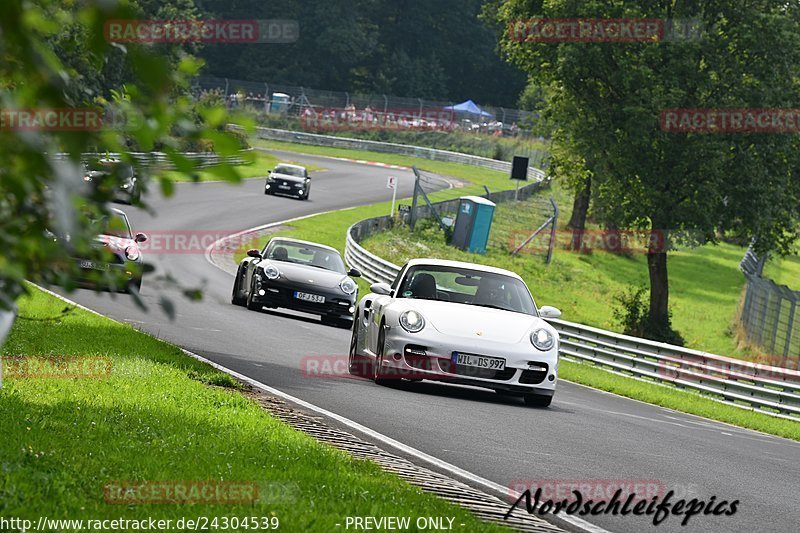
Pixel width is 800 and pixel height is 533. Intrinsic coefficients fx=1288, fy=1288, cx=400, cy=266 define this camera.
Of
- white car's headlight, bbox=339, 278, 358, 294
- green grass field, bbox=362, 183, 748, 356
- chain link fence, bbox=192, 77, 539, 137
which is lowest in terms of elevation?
green grass field, bbox=362, 183, 748, 356

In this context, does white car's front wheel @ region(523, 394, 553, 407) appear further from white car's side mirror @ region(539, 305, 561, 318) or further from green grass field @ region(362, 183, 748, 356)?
green grass field @ region(362, 183, 748, 356)

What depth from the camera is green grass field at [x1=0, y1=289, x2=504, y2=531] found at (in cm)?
582

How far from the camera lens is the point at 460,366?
12.7 meters

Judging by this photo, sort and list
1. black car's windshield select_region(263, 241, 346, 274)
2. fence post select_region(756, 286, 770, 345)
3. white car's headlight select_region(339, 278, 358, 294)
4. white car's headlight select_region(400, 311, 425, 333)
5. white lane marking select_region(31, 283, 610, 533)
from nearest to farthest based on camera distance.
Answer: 1. white lane marking select_region(31, 283, 610, 533)
2. white car's headlight select_region(400, 311, 425, 333)
3. white car's headlight select_region(339, 278, 358, 294)
4. black car's windshield select_region(263, 241, 346, 274)
5. fence post select_region(756, 286, 770, 345)

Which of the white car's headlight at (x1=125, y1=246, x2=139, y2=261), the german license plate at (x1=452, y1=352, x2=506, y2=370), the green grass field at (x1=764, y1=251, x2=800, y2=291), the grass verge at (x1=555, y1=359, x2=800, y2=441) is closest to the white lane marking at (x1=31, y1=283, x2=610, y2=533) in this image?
the german license plate at (x1=452, y1=352, x2=506, y2=370)

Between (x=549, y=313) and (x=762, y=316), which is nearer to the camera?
(x=549, y=313)

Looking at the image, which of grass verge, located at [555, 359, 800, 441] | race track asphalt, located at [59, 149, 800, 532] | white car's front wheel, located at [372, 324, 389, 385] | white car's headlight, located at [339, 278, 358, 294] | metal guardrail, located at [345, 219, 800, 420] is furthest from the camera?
white car's headlight, located at [339, 278, 358, 294]

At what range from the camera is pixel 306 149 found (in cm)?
8594

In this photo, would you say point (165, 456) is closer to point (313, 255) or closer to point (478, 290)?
point (478, 290)

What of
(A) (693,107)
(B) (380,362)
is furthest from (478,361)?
(A) (693,107)

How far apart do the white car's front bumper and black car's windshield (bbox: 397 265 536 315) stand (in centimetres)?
100

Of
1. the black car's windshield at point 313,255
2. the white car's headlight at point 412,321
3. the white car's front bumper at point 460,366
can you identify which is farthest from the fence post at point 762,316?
the white car's headlight at point 412,321

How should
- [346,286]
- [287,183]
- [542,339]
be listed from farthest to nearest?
[287,183], [346,286], [542,339]

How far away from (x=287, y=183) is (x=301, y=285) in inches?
1390
